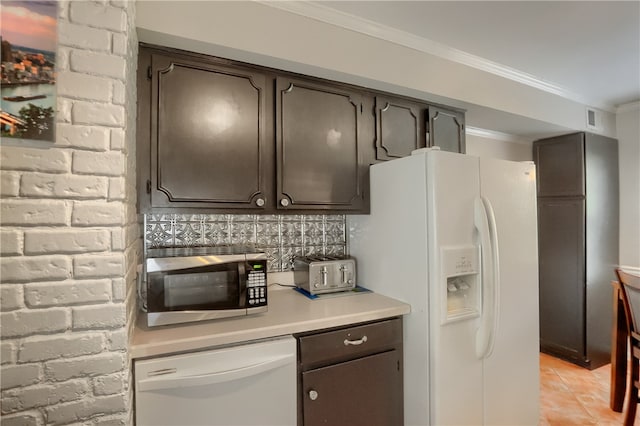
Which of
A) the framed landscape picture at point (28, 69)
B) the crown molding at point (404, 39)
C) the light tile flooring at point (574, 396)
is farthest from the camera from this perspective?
the light tile flooring at point (574, 396)

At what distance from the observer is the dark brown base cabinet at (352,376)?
1.43 metres

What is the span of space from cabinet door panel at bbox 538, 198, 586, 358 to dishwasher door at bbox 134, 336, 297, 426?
9.59 ft

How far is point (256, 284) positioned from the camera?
1.47 meters

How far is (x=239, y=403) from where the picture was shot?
1.29 metres

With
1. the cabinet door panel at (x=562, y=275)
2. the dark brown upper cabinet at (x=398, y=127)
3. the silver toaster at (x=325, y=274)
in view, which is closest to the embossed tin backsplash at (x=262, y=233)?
the silver toaster at (x=325, y=274)

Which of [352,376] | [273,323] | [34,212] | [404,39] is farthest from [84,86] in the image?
[404,39]

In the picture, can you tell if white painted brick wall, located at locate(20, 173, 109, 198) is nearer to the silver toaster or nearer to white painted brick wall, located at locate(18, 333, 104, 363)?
white painted brick wall, located at locate(18, 333, 104, 363)

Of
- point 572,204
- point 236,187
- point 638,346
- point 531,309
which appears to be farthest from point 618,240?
point 236,187

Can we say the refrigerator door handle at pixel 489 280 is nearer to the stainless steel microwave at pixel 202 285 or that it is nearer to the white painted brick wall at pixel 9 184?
the stainless steel microwave at pixel 202 285

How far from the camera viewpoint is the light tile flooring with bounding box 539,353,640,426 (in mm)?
2165

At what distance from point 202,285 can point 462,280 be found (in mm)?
1353

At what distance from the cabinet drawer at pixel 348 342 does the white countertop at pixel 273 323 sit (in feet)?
0.16

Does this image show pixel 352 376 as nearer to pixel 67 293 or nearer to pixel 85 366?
pixel 85 366

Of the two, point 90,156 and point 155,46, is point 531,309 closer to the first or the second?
point 90,156
